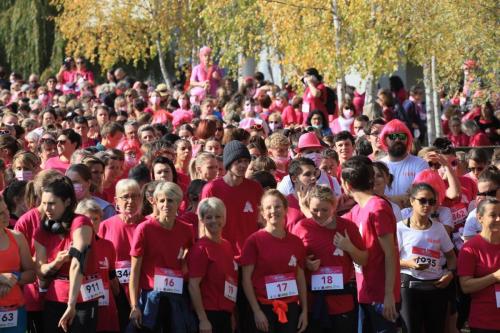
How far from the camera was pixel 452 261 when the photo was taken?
35.2 feet

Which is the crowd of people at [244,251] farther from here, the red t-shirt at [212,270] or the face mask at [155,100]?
the face mask at [155,100]

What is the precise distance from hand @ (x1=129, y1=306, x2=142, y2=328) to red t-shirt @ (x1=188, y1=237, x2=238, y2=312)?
1.59 ft

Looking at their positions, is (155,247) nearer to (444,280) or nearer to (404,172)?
(444,280)

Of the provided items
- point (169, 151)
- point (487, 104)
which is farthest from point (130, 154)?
point (487, 104)

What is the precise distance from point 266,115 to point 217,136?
18.0 feet

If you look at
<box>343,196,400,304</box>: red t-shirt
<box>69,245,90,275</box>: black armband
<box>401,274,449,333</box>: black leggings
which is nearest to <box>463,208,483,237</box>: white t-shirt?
<box>401,274,449,333</box>: black leggings

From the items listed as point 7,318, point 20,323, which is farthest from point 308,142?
point 7,318

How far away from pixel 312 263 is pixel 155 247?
4.04ft

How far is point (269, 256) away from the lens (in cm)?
962

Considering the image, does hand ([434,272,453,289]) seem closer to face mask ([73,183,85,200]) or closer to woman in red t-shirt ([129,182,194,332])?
woman in red t-shirt ([129,182,194,332])

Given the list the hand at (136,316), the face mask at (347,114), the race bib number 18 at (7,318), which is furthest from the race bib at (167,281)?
the face mask at (347,114)

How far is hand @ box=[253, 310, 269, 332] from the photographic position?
959 cm

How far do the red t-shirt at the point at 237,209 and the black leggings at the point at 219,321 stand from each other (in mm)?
904

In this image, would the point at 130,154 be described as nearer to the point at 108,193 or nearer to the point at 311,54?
the point at 108,193
